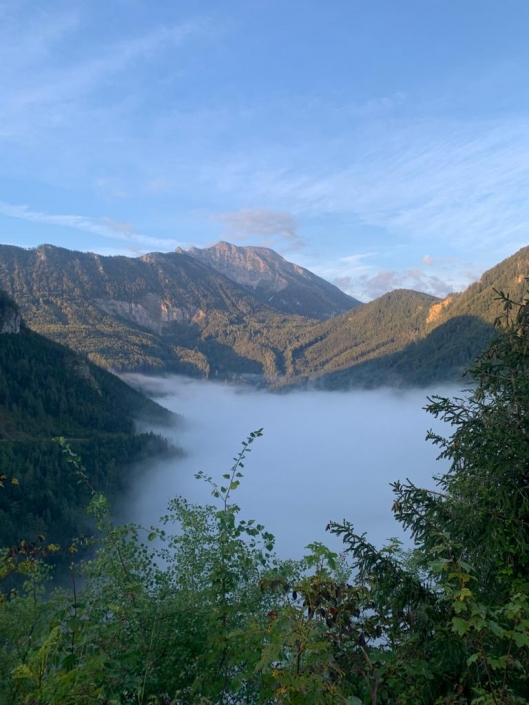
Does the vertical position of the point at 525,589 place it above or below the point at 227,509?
below

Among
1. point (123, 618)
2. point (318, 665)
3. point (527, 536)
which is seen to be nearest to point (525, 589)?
point (527, 536)

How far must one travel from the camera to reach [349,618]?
5.42 meters

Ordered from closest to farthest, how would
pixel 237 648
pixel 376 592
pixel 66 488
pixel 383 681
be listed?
pixel 383 681
pixel 237 648
pixel 376 592
pixel 66 488

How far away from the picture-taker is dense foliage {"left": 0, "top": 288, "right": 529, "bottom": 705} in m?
4.84

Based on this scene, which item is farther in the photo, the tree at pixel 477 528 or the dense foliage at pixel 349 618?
the tree at pixel 477 528

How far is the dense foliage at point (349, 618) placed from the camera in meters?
4.84

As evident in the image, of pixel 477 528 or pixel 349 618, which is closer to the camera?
pixel 349 618

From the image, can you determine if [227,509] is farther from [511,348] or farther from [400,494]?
[511,348]

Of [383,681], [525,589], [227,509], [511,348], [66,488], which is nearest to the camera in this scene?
[383,681]

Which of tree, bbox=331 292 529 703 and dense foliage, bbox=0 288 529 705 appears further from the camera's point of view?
tree, bbox=331 292 529 703

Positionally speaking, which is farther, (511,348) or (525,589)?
(511,348)

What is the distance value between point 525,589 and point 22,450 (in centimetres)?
18366

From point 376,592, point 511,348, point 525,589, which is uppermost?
point 511,348

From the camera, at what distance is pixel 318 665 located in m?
4.89
